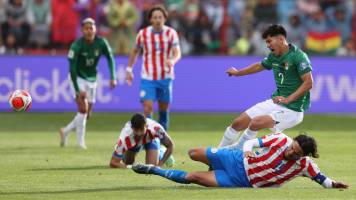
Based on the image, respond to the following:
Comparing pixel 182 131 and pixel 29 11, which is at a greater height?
pixel 29 11

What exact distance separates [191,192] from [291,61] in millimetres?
3117

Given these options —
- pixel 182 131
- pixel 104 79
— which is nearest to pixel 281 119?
pixel 182 131

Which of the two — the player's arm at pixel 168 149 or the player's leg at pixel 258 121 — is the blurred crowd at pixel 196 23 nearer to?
the player's leg at pixel 258 121

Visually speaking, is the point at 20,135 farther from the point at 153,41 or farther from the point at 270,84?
the point at 270,84

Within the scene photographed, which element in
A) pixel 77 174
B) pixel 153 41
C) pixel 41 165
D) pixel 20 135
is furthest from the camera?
pixel 20 135

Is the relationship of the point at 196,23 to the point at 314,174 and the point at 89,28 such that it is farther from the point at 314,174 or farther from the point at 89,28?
the point at 314,174

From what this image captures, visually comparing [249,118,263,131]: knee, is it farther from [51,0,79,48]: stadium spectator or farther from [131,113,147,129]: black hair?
[51,0,79,48]: stadium spectator

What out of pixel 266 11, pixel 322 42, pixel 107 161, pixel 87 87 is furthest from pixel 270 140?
pixel 266 11

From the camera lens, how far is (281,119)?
1441 cm

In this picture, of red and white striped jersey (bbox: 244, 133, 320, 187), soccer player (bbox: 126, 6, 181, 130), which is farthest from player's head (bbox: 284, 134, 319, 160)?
soccer player (bbox: 126, 6, 181, 130)

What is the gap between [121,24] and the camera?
1049 inches

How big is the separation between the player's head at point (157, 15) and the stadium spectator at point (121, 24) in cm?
833

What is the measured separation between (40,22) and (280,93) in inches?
516

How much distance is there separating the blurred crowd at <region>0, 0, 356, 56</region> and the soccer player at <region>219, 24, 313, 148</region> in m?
12.2
